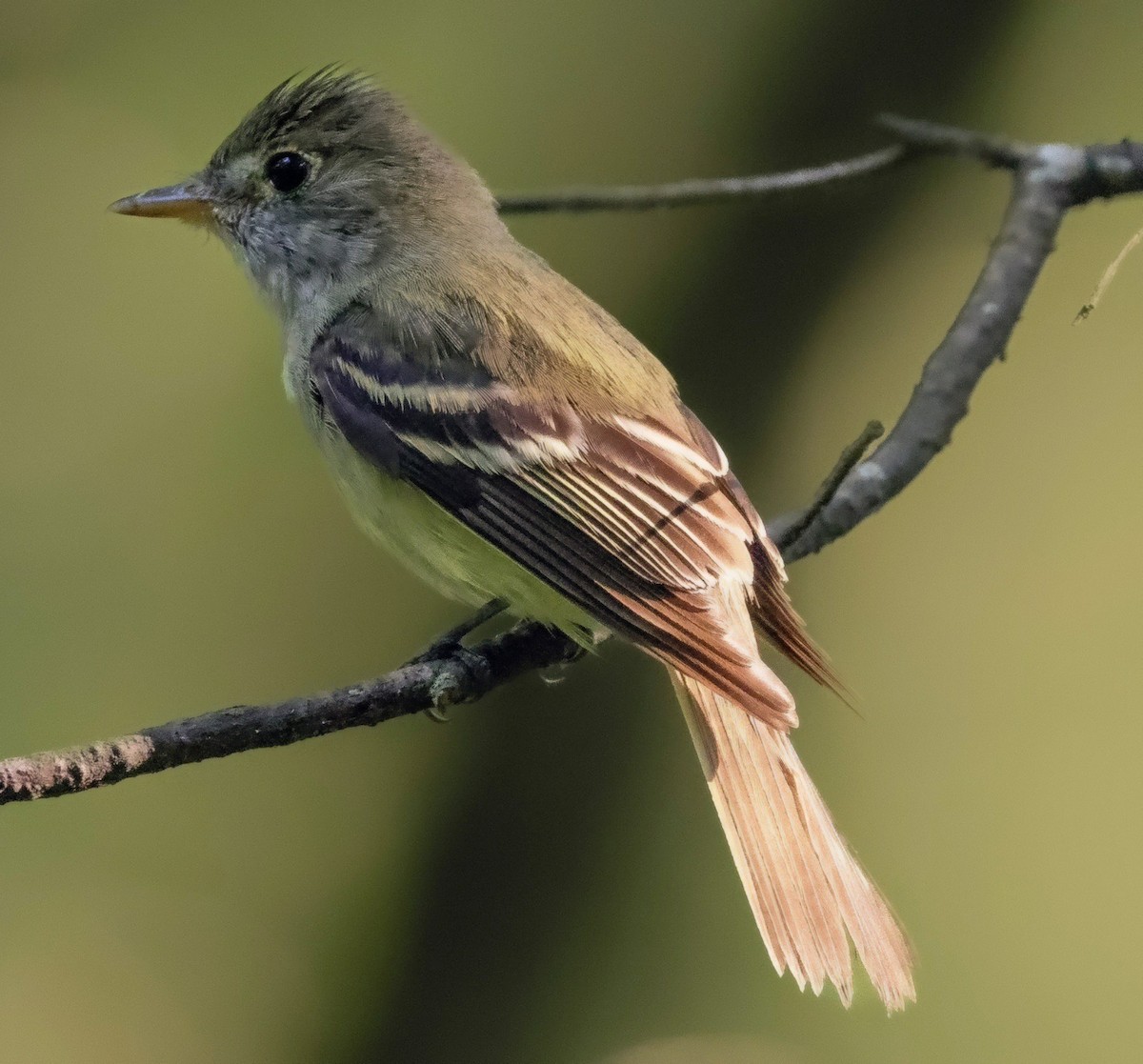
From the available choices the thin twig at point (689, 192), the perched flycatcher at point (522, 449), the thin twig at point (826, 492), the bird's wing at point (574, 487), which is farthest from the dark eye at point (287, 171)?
the thin twig at point (826, 492)

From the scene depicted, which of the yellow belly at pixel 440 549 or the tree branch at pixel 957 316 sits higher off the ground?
the tree branch at pixel 957 316

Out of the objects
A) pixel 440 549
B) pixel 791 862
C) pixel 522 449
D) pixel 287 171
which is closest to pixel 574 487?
pixel 522 449

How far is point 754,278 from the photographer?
83.0 inches

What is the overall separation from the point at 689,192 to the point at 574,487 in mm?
419

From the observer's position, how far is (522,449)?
172 cm

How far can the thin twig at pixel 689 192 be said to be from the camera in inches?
67.7

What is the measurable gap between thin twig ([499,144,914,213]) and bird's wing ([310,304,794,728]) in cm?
23

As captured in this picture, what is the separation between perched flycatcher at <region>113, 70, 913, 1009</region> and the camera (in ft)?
5.00

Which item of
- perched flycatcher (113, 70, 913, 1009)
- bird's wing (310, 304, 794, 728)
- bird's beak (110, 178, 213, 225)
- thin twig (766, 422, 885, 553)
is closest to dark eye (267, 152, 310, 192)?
perched flycatcher (113, 70, 913, 1009)

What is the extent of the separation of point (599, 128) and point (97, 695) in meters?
1.38

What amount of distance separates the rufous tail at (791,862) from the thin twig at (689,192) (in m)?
0.63

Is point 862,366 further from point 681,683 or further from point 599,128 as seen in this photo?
point 681,683

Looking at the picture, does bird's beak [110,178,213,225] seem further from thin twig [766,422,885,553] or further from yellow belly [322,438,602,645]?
thin twig [766,422,885,553]

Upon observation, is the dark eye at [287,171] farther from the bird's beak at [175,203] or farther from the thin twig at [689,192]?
the thin twig at [689,192]
